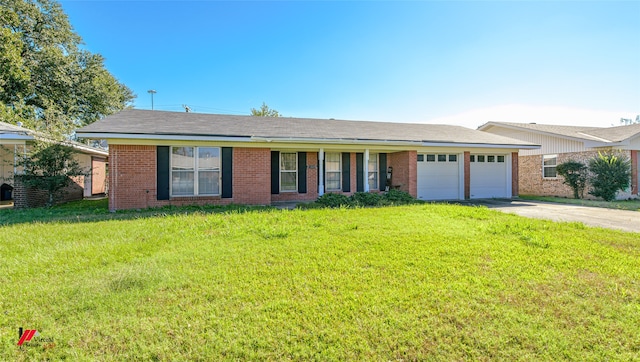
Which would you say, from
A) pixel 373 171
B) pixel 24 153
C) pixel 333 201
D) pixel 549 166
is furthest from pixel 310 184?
pixel 549 166

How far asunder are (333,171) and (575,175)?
12206mm

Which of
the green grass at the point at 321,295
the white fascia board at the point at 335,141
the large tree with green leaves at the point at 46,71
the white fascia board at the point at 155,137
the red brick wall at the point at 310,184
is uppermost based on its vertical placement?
the large tree with green leaves at the point at 46,71

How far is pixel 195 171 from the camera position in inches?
425

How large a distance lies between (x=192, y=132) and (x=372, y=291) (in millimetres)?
8986

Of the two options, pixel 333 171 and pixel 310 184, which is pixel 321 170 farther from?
pixel 333 171

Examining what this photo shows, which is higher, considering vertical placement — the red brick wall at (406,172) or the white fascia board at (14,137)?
the white fascia board at (14,137)

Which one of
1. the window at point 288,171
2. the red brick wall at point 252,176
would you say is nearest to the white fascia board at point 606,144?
the window at point 288,171

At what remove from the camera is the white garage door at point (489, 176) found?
1491 centimetres

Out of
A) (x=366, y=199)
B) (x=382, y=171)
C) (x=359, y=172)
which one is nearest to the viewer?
(x=366, y=199)

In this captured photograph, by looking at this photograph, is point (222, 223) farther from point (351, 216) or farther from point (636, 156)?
point (636, 156)

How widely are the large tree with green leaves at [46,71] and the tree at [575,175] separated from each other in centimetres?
2765

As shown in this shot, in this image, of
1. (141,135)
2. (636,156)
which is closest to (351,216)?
(141,135)

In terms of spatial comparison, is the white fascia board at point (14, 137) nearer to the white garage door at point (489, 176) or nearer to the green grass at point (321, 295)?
the green grass at point (321, 295)

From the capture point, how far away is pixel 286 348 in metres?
2.55
